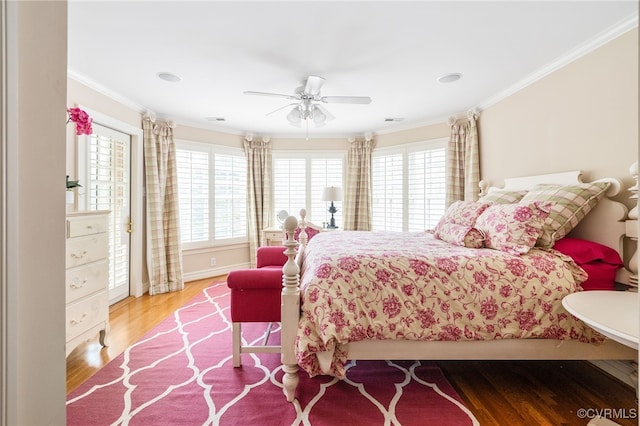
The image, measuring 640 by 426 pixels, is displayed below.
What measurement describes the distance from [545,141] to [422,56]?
1.41 m

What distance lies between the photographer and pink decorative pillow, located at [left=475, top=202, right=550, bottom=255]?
198 cm

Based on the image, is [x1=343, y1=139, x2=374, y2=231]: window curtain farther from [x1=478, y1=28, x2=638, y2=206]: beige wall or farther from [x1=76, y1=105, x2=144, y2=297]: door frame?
[x1=76, y1=105, x2=144, y2=297]: door frame

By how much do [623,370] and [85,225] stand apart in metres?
4.04

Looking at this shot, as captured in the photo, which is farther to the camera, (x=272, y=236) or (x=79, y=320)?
(x=272, y=236)

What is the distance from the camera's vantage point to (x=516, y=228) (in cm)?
202

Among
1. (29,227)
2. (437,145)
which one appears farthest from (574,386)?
(437,145)

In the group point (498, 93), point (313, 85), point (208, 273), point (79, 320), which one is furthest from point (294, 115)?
point (208, 273)

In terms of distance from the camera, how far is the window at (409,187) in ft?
14.4

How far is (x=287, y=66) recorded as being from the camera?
2.67m

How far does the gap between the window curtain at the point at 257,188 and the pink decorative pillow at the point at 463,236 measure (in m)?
3.26

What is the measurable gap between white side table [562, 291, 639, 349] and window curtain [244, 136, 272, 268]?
13.9ft

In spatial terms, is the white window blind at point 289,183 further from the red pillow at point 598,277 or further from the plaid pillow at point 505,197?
the red pillow at point 598,277

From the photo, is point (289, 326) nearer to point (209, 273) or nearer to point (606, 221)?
point (606, 221)

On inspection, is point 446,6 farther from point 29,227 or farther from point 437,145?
point 437,145
